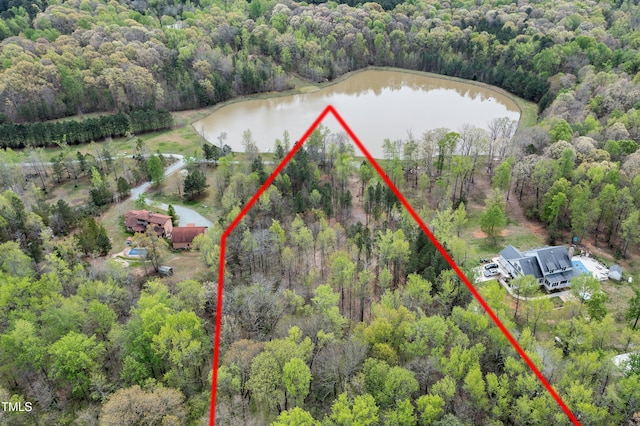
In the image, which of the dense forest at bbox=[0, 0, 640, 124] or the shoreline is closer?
the dense forest at bbox=[0, 0, 640, 124]

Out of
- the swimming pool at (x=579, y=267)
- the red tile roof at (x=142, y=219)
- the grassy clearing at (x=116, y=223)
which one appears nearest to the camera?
the swimming pool at (x=579, y=267)

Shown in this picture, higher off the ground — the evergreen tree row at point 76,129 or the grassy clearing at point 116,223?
the evergreen tree row at point 76,129

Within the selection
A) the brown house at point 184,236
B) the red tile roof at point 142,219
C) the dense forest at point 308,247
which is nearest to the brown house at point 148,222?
the red tile roof at point 142,219

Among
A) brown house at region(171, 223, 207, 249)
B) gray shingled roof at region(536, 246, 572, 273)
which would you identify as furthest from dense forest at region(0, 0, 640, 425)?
gray shingled roof at region(536, 246, 572, 273)

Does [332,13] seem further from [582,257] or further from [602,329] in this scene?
[602,329]

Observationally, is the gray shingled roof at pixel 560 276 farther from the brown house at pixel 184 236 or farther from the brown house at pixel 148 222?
the brown house at pixel 148 222

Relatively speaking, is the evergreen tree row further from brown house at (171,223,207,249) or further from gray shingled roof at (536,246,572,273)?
gray shingled roof at (536,246,572,273)

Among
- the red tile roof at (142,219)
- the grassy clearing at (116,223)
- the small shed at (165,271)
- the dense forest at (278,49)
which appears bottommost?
the small shed at (165,271)

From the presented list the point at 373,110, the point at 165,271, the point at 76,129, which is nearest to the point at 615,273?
the point at 165,271
